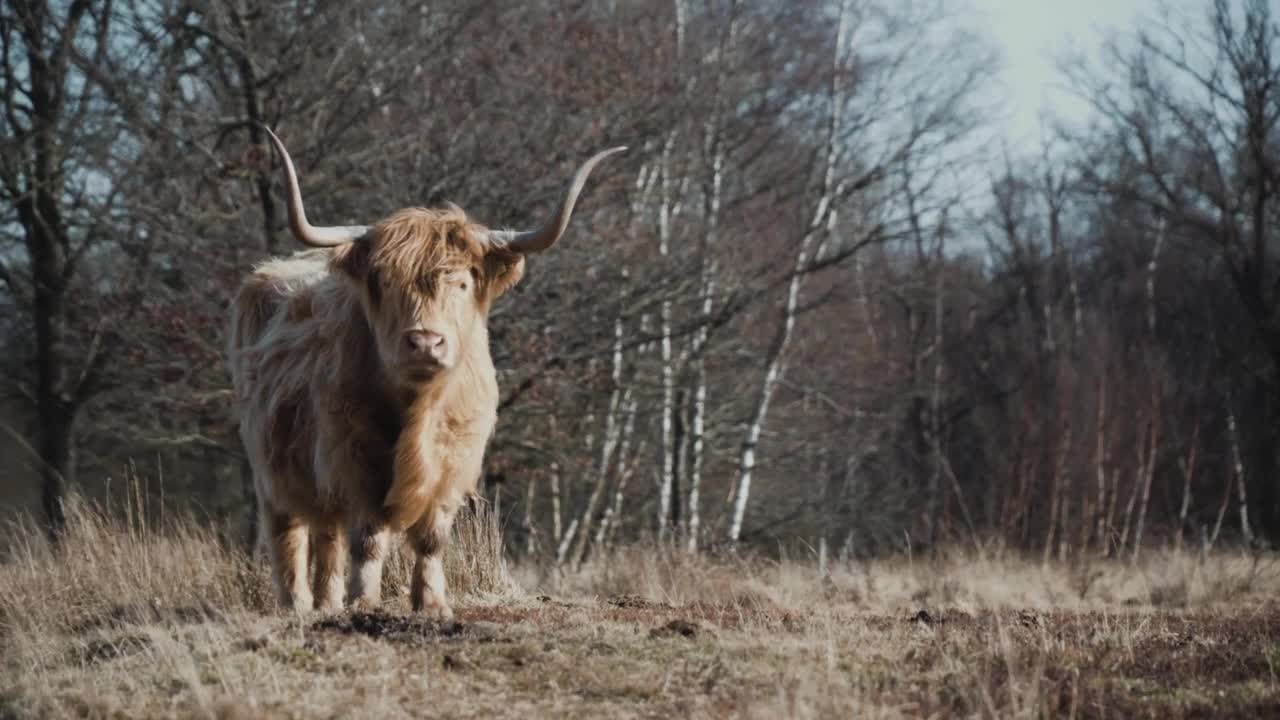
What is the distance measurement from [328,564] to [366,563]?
67cm

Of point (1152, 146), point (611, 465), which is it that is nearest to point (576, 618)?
point (611, 465)

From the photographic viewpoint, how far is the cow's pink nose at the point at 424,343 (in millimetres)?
5211

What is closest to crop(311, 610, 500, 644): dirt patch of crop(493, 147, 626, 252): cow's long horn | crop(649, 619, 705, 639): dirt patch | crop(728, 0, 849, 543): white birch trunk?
crop(649, 619, 705, 639): dirt patch

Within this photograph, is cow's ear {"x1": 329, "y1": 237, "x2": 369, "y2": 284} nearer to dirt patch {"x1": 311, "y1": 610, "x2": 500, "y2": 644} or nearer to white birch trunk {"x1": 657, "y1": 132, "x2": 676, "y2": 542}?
dirt patch {"x1": 311, "y1": 610, "x2": 500, "y2": 644}

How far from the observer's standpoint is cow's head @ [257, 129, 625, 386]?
17.6ft

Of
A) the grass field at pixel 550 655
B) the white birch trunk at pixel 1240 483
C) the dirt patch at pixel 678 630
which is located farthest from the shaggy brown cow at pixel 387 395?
the white birch trunk at pixel 1240 483

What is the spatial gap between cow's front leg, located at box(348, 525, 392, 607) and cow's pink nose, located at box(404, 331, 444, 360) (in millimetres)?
943

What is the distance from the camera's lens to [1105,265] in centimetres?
3356

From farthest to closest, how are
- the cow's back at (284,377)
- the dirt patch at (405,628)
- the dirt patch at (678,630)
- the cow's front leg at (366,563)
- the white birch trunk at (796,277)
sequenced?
the white birch trunk at (796,277)
the cow's back at (284,377)
the cow's front leg at (366,563)
the dirt patch at (678,630)
the dirt patch at (405,628)

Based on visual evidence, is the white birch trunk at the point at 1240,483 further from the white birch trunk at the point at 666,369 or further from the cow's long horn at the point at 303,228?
the cow's long horn at the point at 303,228

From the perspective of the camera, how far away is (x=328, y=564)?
6.32m

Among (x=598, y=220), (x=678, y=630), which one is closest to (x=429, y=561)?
(x=678, y=630)

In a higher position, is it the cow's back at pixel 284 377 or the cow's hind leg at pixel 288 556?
the cow's back at pixel 284 377

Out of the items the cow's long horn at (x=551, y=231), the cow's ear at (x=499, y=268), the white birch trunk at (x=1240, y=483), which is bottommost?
the white birch trunk at (x=1240, y=483)
